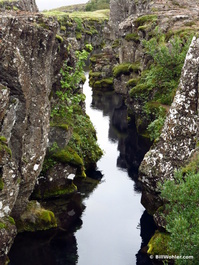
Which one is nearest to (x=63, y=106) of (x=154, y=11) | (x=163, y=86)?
(x=163, y=86)

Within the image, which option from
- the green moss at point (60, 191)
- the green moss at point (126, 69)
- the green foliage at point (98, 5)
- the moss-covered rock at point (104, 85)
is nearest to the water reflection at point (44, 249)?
the green moss at point (60, 191)

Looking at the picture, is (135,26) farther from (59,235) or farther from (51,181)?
(59,235)

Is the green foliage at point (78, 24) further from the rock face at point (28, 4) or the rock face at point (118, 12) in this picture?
the rock face at point (28, 4)

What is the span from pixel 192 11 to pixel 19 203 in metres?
55.4

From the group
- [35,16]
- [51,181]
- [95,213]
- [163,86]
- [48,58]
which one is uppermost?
[35,16]

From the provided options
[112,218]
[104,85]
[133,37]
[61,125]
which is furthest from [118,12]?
[112,218]

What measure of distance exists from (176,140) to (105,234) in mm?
9742

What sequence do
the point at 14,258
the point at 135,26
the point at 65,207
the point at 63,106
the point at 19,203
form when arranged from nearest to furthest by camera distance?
the point at 14,258
the point at 19,203
the point at 65,207
the point at 63,106
the point at 135,26

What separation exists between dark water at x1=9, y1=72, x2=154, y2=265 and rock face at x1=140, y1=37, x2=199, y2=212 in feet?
10.3

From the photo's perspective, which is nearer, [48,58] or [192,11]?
[48,58]

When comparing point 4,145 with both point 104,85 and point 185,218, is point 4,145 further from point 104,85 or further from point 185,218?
point 104,85

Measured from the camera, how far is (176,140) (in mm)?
33344

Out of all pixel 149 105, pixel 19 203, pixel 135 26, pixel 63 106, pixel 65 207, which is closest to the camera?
pixel 19 203

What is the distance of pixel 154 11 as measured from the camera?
247 ft
